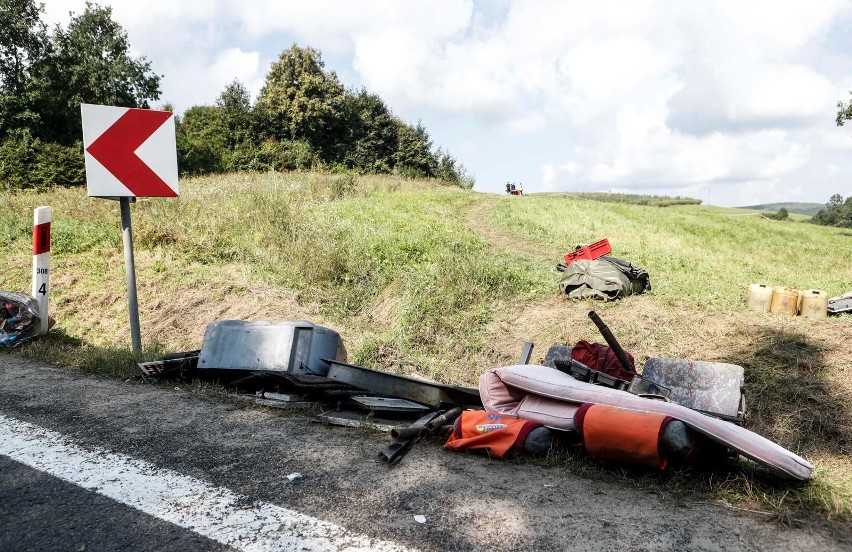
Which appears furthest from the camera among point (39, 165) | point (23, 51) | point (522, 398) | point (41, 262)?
point (23, 51)

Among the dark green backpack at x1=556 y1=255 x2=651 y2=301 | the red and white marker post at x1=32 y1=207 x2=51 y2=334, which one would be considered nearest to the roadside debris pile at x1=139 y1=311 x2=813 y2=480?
the red and white marker post at x1=32 y1=207 x2=51 y2=334

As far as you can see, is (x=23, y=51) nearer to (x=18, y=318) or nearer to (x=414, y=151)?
(x=414, y=151)

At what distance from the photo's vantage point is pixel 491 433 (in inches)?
118

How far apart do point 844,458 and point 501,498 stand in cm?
393

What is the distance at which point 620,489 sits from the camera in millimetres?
2578

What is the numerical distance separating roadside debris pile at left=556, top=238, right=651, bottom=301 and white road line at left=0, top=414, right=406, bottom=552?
682 cm

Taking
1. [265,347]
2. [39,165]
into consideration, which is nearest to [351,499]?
[265,347]

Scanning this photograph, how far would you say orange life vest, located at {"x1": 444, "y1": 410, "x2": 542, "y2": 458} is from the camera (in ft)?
9.65

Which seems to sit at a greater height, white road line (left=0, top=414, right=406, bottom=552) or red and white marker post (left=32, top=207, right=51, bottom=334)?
red and white marker post (left=32, top=207, right=51, bottom=334)

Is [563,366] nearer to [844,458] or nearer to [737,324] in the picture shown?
[844,458]

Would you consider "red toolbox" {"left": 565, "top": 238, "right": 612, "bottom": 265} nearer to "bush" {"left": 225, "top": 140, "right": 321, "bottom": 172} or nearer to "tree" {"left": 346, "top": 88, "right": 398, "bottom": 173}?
"bush" {"left": 225, "top": 140, "right": 321, "bottom": 172}

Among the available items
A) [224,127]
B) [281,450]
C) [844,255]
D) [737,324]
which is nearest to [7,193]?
[281,450]

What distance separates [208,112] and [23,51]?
48.2 feet

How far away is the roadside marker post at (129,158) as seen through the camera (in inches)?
206
